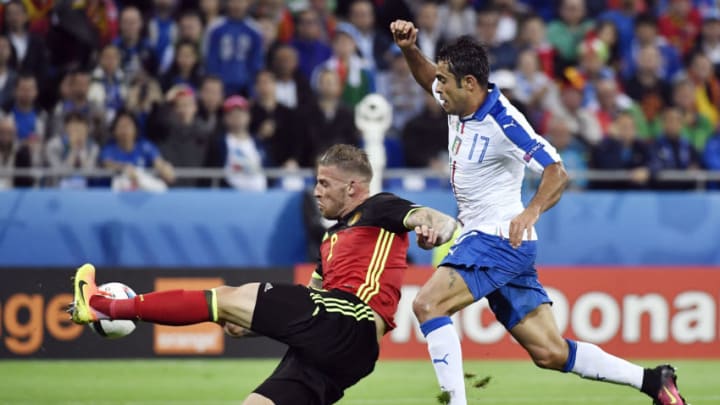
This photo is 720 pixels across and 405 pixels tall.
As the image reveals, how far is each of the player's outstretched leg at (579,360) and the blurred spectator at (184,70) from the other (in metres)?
7.51

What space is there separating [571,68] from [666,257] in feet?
11.2

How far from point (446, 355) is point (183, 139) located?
22.9 ft

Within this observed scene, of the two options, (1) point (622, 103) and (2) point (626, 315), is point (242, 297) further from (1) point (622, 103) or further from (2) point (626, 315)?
(1) point (622, 103)

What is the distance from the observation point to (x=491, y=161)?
7539 millimetres

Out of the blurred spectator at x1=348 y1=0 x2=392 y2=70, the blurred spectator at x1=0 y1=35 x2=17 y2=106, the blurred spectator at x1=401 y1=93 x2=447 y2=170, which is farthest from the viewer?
the blurred spectator at x1=348 y1=0 x2=392 y2=70

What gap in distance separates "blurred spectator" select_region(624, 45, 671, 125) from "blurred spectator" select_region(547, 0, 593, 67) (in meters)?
0.79

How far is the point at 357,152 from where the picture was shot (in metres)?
6.75

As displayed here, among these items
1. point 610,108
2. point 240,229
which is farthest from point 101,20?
point 610,108

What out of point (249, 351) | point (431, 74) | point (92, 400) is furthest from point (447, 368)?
point (249, 351)

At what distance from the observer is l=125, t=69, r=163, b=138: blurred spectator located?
1370 cm

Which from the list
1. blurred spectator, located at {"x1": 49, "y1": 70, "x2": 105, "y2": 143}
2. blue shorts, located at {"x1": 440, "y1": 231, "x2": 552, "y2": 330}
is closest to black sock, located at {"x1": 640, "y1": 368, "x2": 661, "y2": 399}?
blue shorts, located at {"x1": 440, "y1": 231, "x2": 552, "y2": 330}

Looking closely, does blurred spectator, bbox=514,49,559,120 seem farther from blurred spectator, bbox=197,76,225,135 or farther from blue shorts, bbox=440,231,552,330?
blue shorts, bbox=440,231,552,330

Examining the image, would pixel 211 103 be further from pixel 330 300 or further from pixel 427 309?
pixel 330 300

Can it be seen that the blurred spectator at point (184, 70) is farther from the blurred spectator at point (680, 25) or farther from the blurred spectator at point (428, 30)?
the blurred spectator at point (680, 25)
